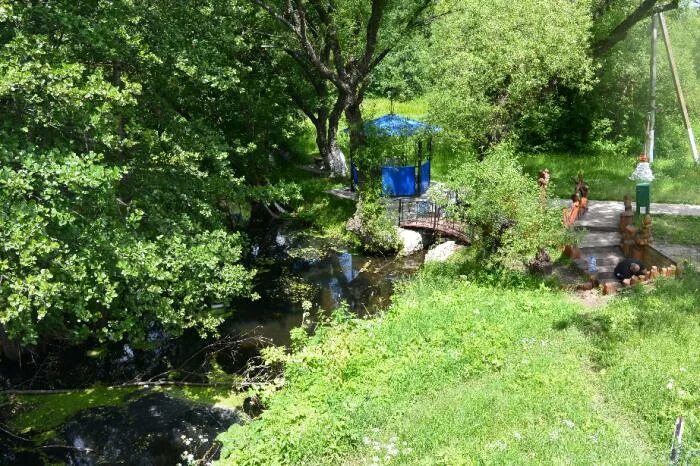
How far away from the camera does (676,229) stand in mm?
17203

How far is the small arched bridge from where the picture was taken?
20.1 meters

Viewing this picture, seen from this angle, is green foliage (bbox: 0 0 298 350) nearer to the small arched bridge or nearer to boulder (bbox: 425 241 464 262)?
boulder (bbox: 425 241 464 262)

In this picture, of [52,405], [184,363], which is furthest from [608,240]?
[52,405]

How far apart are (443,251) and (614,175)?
1125cm

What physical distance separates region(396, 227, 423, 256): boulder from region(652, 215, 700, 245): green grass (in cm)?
727

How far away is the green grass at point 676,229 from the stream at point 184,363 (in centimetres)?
720

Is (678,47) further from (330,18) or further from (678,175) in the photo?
(330,18)

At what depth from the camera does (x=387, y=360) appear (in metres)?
11.0

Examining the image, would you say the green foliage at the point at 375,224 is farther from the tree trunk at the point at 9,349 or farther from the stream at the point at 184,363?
the tree trunk at the point at 9,349

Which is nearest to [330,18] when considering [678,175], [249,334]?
[249,334]

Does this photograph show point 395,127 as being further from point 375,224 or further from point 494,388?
point 494,388

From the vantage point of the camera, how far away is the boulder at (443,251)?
61.4ft

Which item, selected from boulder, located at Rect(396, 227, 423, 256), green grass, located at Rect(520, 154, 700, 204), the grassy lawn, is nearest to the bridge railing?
boulder, located at Rect(396, 227, 423, 256)

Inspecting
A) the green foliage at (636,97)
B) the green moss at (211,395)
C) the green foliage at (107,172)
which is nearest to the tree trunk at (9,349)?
the green foliage at (107,172)
